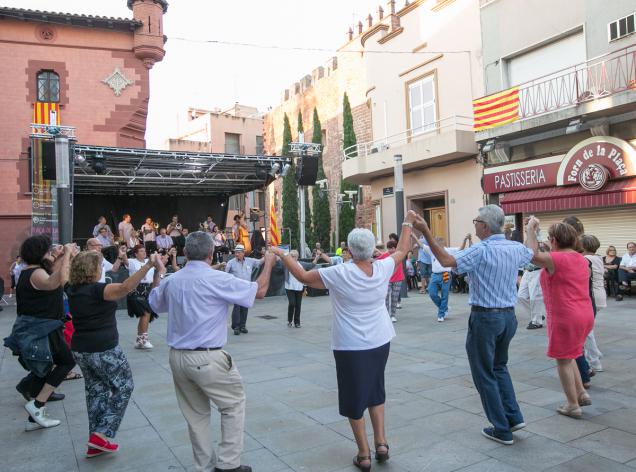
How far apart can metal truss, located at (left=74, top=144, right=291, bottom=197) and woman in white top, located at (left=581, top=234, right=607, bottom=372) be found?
12432 millimetres

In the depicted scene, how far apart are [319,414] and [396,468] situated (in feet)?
4.35

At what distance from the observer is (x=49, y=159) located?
11.6 metres

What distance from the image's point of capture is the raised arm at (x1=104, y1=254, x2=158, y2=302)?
3.78 meters

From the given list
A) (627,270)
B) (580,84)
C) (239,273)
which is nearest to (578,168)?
(580,84)

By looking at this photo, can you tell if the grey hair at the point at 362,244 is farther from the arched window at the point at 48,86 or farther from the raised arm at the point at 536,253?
the arched window at the point at 48,86

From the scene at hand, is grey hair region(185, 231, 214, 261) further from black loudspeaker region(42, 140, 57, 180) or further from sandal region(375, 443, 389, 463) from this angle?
black loudspeaker region(42, 140, 57, 180)

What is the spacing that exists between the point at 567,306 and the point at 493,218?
110 centimetres

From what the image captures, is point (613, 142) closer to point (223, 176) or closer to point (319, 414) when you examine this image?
point (319, 414)

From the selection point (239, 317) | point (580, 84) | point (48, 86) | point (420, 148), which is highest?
point (48, 86)

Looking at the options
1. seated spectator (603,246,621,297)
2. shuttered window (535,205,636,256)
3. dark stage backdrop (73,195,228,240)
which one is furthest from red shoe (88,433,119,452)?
dark stage backdrop (73,195,228,240)

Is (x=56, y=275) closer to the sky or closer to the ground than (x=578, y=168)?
closer to the ground

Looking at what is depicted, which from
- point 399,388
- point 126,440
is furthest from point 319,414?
point 126,440

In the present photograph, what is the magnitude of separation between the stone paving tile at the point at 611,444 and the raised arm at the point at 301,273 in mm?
2287

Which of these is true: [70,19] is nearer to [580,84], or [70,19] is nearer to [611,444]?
[580,84]
